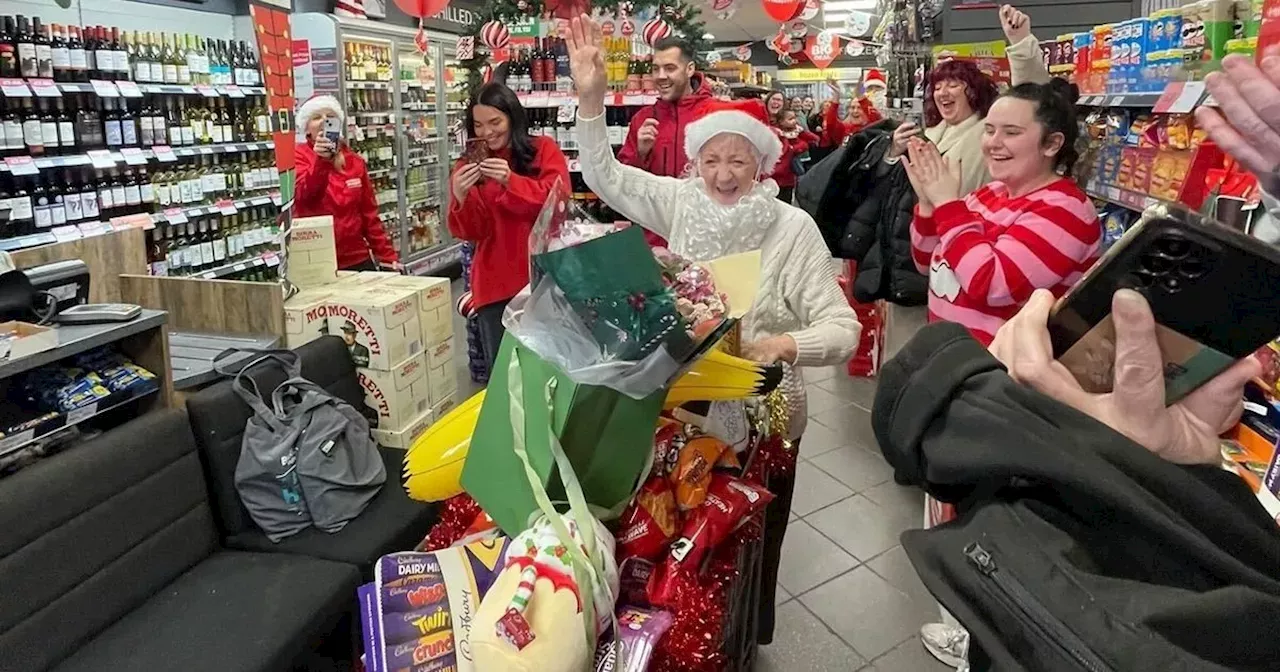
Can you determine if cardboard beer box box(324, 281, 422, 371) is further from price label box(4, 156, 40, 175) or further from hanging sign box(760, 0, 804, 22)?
hanging sign box(760, 0, 804, 22)

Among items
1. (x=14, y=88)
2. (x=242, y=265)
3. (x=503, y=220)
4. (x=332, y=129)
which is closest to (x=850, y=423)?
(x=503, y=220)

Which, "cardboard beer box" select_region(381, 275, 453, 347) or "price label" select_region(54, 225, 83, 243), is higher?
"price label" select_region(54, 225, 83, 243)

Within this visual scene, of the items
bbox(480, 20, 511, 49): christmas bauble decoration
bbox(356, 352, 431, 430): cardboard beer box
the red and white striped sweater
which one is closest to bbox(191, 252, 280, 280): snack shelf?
bbox(480, 20, 511, 49): christmas bauble decoration

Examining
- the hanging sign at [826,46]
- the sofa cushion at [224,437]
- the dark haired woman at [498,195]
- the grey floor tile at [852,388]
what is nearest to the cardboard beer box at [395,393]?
the dark haired woman at [498,195]

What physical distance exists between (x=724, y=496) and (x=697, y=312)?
1.19 feet

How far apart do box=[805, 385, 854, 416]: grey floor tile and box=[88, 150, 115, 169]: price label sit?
12.7ft

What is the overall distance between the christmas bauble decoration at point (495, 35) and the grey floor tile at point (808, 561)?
3.58 meters

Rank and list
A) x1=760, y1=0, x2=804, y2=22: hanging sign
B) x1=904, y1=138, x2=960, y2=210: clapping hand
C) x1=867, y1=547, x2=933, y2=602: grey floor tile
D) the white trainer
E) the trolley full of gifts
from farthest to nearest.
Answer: x1=760, y1=0, x2=804, y2=22: hanging sign
x1=867, y1=547, x2=933, y2=602: grey floor tile
the white trainer
x1=904, y1=138, x2=960, y2=210: clapping hand
the trolley full of gifts

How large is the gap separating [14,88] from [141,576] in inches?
115

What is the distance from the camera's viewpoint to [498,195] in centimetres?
362

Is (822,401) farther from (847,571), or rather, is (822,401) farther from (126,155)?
(126,155)

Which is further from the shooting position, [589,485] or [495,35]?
[495,35]

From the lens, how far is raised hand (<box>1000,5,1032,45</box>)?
3.22 m

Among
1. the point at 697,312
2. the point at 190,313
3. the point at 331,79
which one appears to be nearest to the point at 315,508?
the point at 190,313
